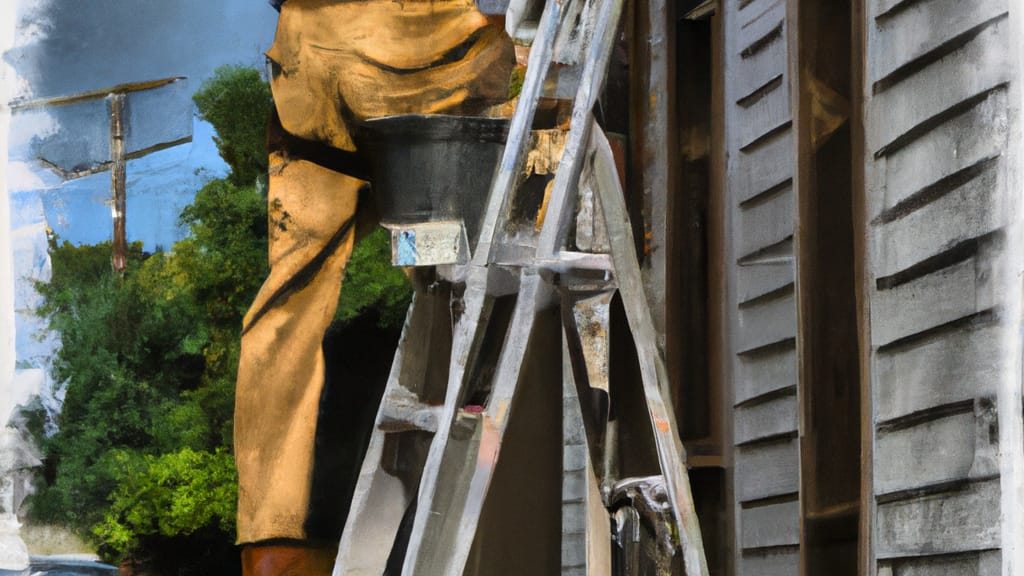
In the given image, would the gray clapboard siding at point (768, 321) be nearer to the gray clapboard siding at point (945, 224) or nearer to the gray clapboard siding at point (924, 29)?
the gray clapboard siding at point (945, 224)

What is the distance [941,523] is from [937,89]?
490 mm

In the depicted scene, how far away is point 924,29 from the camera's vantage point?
1332 millimetres

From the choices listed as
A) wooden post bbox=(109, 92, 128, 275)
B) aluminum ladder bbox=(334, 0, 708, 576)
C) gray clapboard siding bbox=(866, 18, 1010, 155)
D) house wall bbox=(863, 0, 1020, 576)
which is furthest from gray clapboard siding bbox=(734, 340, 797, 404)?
wooden post bbox=(109, 92, 128, 275)

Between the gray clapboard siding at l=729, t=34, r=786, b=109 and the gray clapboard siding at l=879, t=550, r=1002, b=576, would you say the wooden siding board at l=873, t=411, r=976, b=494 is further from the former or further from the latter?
the gray clapboard siding at l=729, t=34, r=786, b=109

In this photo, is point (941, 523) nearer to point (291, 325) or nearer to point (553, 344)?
point (553, 344)

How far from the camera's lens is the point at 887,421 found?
4.50 feet

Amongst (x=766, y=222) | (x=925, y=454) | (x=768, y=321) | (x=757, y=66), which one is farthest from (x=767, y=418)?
(x=757, y=66)

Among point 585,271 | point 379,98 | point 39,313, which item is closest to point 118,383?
point 39,313

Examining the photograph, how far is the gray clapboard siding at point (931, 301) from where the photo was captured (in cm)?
125

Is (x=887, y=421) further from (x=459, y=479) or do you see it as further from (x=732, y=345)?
(x=459, y=479)

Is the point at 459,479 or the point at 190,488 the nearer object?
the point at 459,479

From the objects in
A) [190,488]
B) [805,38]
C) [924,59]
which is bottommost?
[190,488]

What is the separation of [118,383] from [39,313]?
0.18 m

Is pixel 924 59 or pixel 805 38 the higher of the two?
pixel 805 38
